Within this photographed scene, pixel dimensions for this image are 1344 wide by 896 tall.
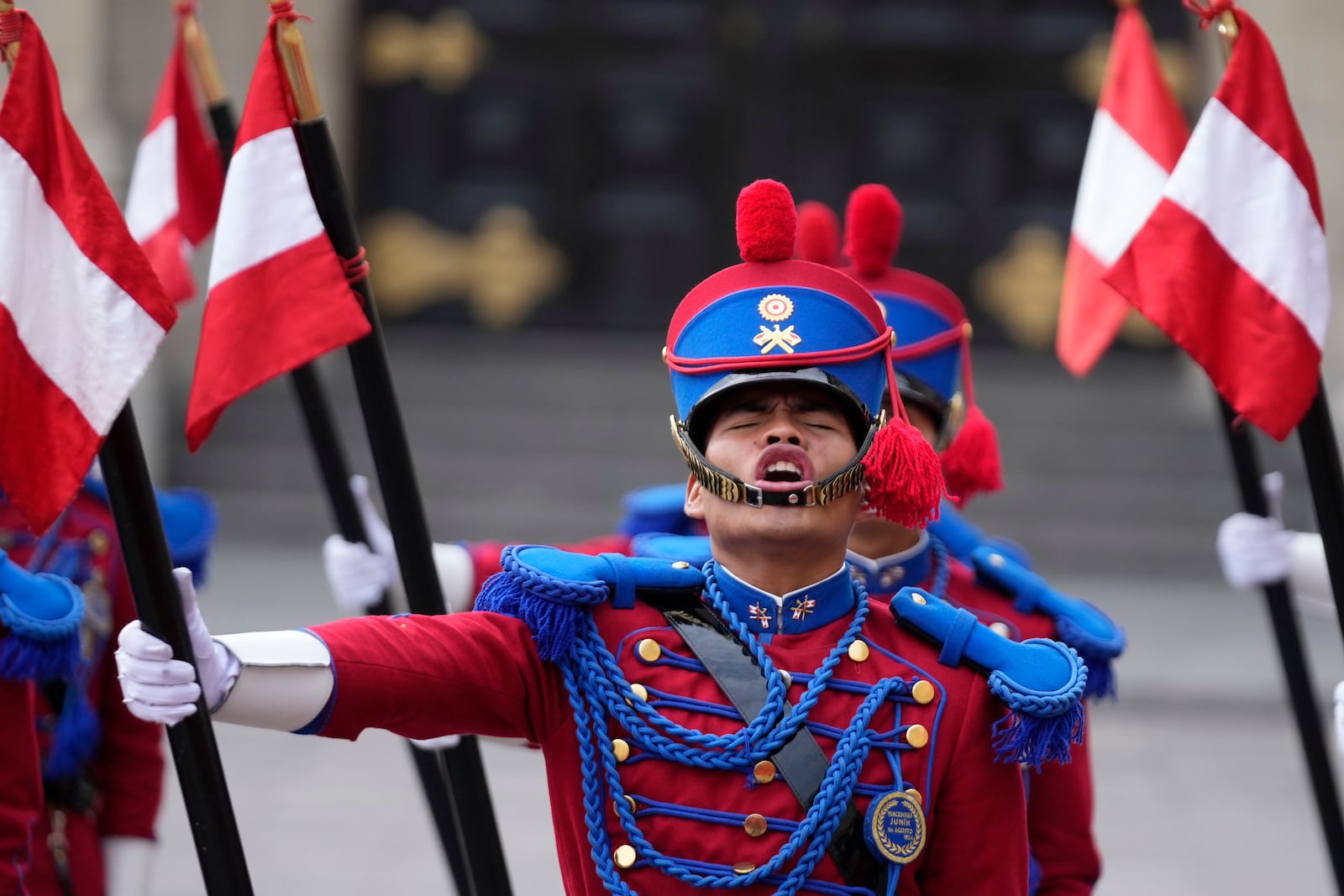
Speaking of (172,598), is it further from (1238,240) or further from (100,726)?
(1238,240)

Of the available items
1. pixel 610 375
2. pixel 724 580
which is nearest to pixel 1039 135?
pixel 610 375

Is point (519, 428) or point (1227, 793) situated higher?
point (519, 428)

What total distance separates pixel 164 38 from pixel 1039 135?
4.83m

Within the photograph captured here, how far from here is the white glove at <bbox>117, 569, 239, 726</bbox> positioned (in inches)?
88.9

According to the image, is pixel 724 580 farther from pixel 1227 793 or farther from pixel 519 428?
pixel 519 428

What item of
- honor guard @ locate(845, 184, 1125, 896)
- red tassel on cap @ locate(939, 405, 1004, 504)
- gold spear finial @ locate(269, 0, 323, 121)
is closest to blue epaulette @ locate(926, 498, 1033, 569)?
honor guard @ locate(845, 184, 1125, 896)

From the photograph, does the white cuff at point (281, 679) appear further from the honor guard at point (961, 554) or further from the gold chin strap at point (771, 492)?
the honor guard at point (961, 554)

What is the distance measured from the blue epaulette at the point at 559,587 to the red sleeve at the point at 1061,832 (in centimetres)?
99

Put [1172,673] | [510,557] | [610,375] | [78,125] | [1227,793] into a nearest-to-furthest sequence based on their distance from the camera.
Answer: [510,557]
[1227,793]
[1172,673]
[78,125]
[610,375]

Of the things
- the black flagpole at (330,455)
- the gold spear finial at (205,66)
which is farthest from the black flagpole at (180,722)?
the gold spear finial at (205,66)

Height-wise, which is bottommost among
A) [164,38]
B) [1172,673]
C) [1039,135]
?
[1172,673]

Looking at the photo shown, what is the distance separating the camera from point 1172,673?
7902 mm

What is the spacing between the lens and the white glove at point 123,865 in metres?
3.46

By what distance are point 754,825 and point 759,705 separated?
16 centimetres
